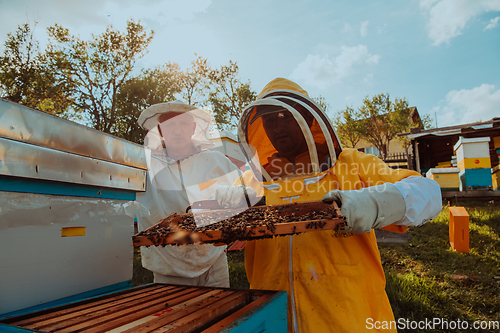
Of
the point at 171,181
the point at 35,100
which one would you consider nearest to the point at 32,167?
the point at 171,181

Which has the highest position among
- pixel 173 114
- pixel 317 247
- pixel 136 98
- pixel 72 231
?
pixel 136 98

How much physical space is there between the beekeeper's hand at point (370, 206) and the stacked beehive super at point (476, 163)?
32.1 feet

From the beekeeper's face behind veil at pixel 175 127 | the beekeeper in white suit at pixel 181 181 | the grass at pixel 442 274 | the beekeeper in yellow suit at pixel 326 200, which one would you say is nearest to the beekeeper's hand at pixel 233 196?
the beekeeper in yellow suit at pixel 326 200

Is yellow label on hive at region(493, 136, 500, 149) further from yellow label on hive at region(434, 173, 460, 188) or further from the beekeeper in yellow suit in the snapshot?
the beekeeper in yellow suit

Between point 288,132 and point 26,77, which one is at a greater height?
point 26,77

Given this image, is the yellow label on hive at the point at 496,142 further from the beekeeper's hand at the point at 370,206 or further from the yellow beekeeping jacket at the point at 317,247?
the beekeeper's hand at the point at 370,206

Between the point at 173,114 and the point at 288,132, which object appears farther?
the point at 173,114

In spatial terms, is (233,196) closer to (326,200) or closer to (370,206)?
(326,200)

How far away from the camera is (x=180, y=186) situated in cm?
306

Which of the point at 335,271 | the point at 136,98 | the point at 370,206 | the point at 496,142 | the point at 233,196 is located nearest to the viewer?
the point at 370,206

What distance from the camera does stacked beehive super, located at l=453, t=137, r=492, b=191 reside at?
9102 millimetres

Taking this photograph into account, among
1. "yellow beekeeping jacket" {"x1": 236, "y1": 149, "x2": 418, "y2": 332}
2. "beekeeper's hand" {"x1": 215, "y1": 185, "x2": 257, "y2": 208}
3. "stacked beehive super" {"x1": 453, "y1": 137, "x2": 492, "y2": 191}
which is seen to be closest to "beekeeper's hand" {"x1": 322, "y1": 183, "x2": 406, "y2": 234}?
"yellow beekeeping jacket" {"x1": 236, "y1": 149, "x2": 418, "y2": 332}

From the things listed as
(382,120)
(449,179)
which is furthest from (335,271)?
(382,120)

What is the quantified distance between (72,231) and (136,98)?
16.5m
